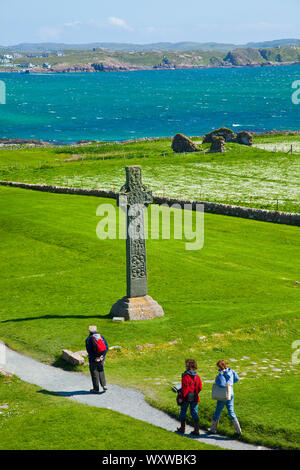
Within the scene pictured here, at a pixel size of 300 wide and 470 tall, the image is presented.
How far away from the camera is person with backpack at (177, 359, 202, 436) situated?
56.2ft

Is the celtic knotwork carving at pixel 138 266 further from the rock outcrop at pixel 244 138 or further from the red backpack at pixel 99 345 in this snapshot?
the rock outcrop at pixel 244 138

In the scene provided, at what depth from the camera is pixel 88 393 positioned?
20.2m

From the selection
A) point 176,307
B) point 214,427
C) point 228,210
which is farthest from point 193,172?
point 214,427

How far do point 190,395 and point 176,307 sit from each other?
11729mm

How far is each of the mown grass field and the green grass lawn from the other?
17.1 m

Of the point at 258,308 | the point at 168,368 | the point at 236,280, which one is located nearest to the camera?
Result: the point at 168,368

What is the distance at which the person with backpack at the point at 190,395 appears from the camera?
17.1 meters

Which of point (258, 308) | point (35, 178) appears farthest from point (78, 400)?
point (35, 178)

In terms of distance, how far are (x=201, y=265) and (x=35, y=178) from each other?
45.9 meters

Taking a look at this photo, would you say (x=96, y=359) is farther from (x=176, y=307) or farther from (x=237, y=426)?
(x=176, y=307)

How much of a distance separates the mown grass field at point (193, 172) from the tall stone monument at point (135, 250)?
102ft

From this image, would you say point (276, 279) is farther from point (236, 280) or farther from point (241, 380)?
point (241, 380)

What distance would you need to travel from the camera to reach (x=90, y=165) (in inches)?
3573

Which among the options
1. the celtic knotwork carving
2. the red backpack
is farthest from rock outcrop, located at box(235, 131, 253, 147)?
the red backpack
